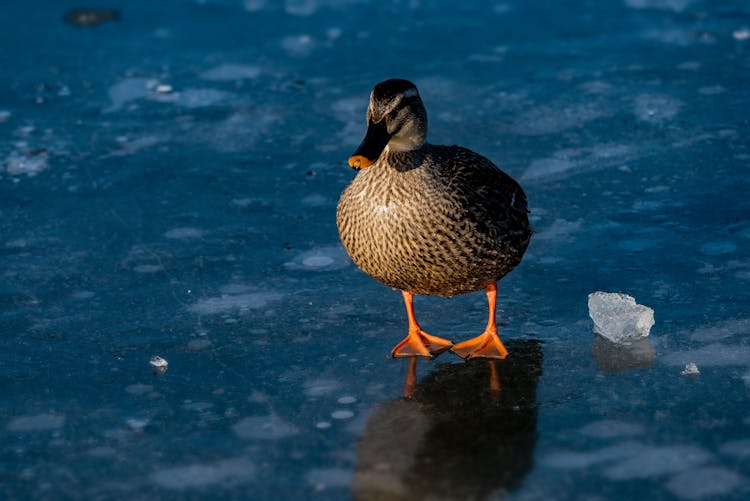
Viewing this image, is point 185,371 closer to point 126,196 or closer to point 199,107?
point 126,196

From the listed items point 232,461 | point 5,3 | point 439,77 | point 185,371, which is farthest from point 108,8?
point 232,461

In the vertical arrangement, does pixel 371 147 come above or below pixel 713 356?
above

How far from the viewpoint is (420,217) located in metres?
4.77

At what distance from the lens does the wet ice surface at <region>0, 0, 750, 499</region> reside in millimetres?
4340

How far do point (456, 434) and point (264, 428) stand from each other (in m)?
0.77

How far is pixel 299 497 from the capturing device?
13.3ft

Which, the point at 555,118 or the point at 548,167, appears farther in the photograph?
the point at 555,118

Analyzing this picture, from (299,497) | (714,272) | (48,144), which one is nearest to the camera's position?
(299,497)

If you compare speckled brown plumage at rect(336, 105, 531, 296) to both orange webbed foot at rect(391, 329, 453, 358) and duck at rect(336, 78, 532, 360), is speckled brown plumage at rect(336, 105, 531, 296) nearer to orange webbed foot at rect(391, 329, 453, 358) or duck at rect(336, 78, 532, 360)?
duck at rect(336, 78, 532, 360)

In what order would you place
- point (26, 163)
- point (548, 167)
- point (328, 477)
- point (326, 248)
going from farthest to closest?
point (26, 163)
point (548, 167)
point (326, 248)
point (328, 477)

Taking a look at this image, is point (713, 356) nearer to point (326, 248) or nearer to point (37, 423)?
point (326, 248)

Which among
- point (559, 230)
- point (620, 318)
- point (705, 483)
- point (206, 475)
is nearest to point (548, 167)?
point (559, 230)

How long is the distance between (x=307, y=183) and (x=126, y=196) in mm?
1088

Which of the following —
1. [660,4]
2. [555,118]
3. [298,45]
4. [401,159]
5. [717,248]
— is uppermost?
[401,159]
